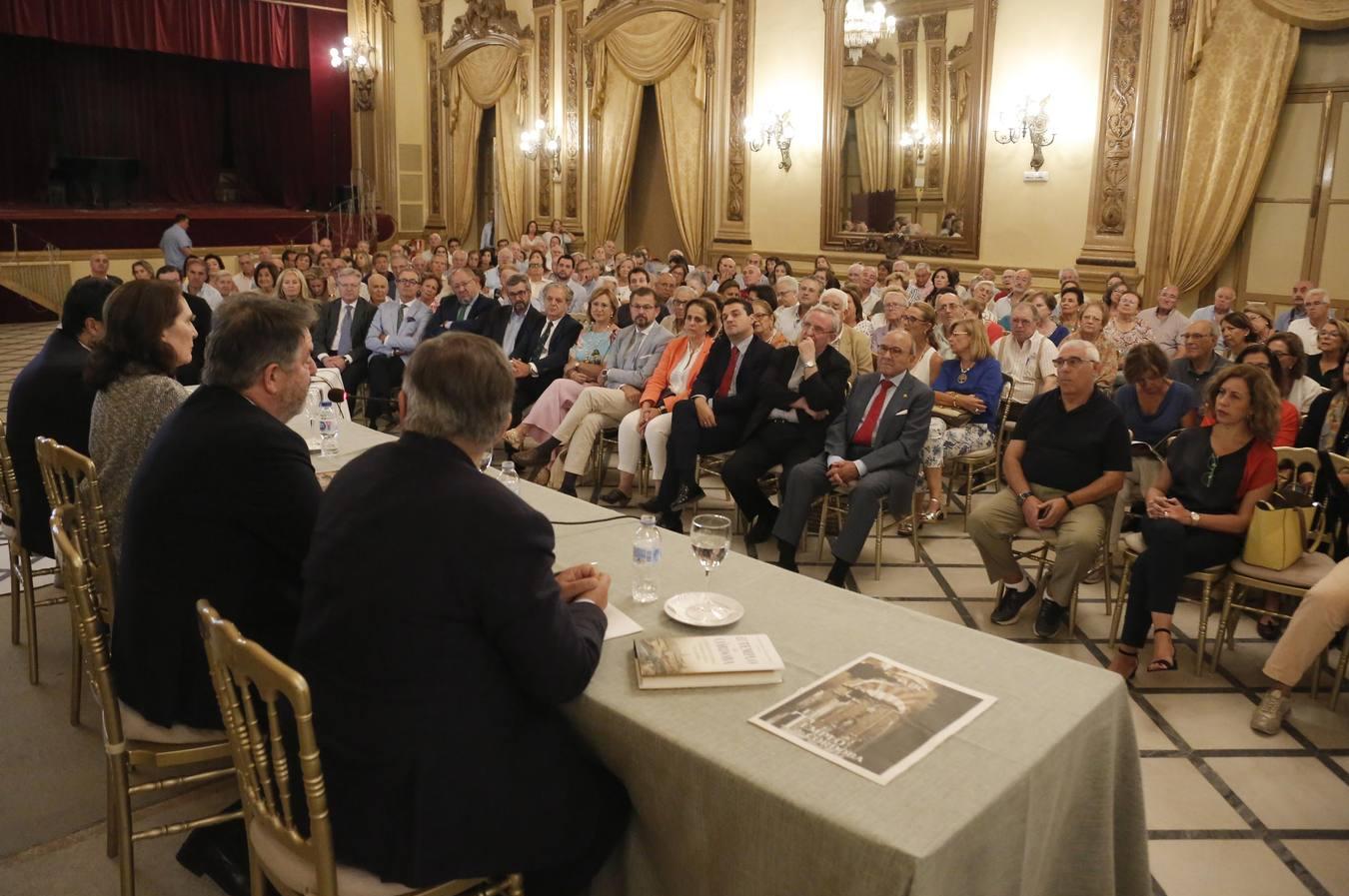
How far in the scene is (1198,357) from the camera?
5582mm

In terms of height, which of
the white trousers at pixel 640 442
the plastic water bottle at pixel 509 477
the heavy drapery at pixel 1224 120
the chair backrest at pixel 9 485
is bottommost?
the white trousers at pixel 640 442

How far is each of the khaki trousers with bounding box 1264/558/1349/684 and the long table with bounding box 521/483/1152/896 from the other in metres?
1.68

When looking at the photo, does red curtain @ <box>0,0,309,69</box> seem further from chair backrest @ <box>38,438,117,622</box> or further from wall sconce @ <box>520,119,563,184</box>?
chair backrest @ <box>38,438,117,622</box>

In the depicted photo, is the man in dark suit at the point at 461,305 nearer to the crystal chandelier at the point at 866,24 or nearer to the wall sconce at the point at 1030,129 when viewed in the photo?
the crystal chandelier at the point at 866,24

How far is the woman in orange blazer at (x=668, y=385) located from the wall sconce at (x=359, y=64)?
1177 cm

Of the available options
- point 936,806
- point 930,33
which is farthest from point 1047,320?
point 936,806

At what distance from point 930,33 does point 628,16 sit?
4104 millimetres

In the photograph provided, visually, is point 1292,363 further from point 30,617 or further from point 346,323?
point 346,323

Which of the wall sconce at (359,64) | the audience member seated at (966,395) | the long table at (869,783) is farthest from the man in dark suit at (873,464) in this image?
the wall sconce at (359,64)

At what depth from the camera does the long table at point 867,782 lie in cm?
153

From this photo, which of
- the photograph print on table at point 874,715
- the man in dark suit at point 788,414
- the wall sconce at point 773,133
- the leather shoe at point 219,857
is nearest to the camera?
the photograph print on table at point 874,715

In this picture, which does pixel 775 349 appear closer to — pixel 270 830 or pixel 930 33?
pixel 270 830

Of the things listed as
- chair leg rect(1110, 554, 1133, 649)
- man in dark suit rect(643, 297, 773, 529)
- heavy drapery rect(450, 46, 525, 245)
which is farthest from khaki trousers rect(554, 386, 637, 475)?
heavy drapery rect(450, 46, 525, 245)

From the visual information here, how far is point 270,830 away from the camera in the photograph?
1.83 m
